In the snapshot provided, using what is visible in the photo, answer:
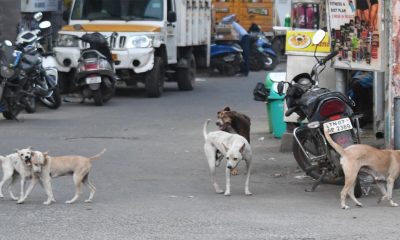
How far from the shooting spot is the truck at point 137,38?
20391 millimetres

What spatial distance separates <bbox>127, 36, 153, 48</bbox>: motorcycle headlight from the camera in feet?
66.9

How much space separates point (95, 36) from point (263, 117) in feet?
14.7

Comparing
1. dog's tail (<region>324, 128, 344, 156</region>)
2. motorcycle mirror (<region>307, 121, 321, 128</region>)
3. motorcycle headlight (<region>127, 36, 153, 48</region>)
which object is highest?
motorcycle headlight (<region>127, 36, 153, 48</region>)

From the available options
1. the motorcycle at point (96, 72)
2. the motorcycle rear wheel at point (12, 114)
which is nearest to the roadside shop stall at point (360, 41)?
Answer: the motorcycle rear wheel at point (12, 114)

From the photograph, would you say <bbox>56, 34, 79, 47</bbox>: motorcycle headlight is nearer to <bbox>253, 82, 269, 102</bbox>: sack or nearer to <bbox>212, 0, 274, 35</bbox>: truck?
<bbox>253, 82, 269, 102</bbox>: sack

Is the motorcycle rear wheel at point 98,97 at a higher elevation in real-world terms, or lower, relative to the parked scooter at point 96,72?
lower

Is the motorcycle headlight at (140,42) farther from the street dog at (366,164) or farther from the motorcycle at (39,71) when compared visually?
the street dog at (366,164)

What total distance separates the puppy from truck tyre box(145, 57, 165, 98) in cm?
1167

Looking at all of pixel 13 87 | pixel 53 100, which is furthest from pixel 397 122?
pixel 53 100

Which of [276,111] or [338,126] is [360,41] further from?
[276,111]

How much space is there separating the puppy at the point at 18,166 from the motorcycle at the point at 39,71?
7.44 metres

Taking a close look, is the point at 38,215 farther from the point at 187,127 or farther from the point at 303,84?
the point at 187,127

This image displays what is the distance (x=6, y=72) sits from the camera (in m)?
15.8

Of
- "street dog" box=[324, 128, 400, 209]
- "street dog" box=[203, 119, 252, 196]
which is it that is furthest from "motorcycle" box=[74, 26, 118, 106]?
"street dog" box=[324, 128, 400, 209]
